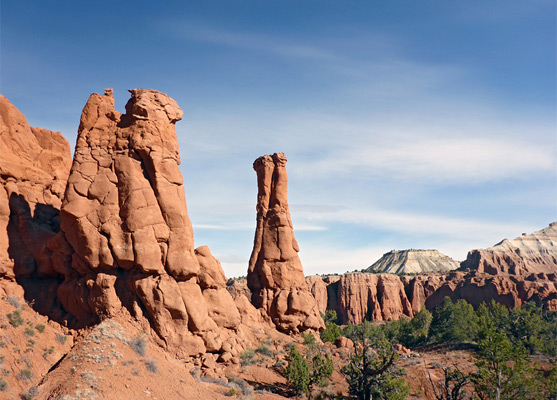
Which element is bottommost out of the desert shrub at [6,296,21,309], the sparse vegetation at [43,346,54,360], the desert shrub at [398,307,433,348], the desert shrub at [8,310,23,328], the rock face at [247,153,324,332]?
the desert shrub at [398,307,433,348]

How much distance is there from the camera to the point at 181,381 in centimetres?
2553

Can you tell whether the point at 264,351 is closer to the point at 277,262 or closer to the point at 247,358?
the point at 247,358

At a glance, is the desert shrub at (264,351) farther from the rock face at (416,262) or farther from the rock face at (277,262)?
the rock face at (416,262)

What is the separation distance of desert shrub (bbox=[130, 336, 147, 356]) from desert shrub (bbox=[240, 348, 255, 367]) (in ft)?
28.0

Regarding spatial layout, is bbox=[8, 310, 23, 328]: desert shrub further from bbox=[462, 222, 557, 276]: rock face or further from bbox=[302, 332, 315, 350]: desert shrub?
bbox=[462, 222, 557, 276]: rock face

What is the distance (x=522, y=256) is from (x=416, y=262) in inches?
1865

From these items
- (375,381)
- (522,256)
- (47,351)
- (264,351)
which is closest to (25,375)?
(47,351)

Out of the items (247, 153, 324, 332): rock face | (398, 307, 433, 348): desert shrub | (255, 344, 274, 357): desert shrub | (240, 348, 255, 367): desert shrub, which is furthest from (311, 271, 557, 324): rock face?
(240, 348, 255, 367): desert shrub

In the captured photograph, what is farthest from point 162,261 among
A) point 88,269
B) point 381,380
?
point 381,380

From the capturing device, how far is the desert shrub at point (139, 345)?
25.8 m

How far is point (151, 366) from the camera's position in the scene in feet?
82.6

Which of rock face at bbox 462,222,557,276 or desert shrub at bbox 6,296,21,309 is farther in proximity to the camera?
rock face at bbox 462,222,557,276

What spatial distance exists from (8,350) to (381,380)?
2288cm

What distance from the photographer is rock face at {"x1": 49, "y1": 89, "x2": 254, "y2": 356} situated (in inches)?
1101
